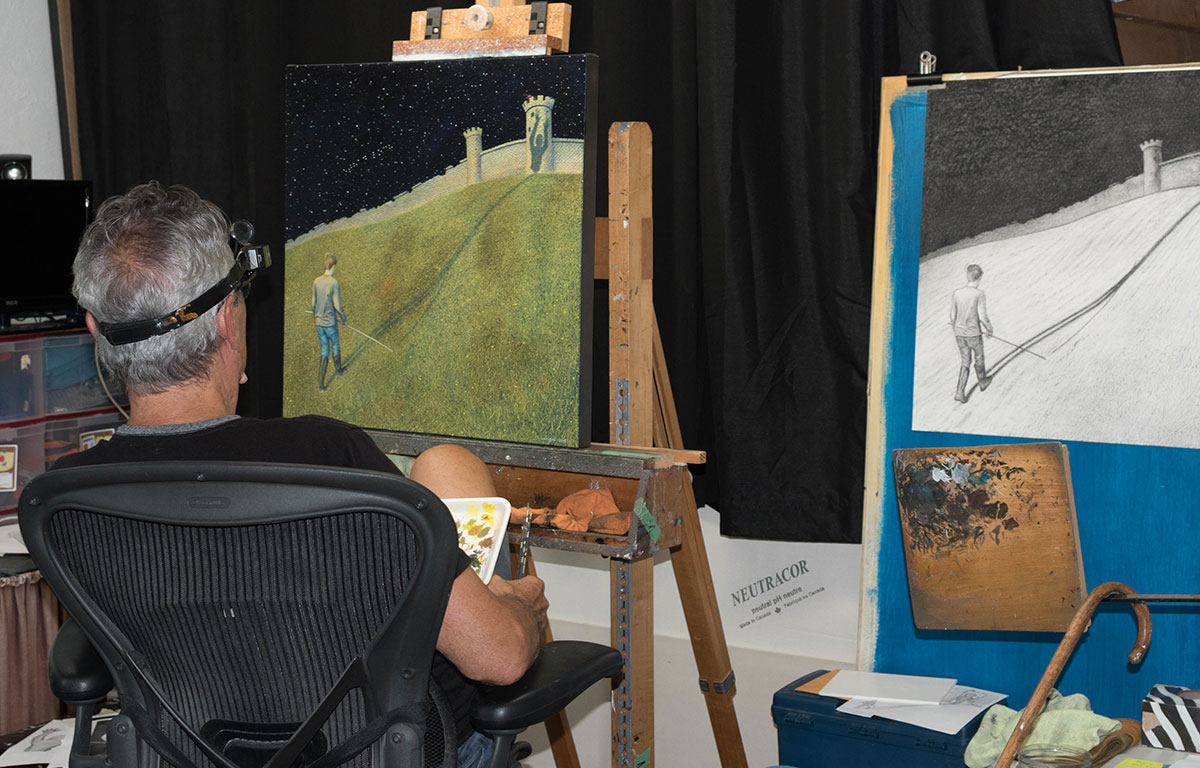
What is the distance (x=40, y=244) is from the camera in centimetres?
271

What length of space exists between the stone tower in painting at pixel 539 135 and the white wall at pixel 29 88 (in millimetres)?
1834

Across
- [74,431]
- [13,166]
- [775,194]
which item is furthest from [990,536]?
[13,166]

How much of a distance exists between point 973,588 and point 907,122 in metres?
0.71

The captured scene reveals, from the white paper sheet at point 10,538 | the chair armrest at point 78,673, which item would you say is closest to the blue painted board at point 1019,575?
the chair armrest at point 78,673

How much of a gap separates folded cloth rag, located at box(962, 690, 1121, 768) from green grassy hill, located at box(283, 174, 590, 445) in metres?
0.81

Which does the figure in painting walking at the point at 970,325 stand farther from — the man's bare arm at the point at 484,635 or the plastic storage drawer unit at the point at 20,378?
the plastic storage drawer unit at the point at 20,378

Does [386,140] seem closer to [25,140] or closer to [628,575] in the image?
[628,575]

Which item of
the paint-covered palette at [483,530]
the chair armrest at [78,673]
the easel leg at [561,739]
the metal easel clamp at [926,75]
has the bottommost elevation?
the easel leg at [561,739]

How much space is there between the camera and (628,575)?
1.97 m

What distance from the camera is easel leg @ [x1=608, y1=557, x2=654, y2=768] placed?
77.6 inches

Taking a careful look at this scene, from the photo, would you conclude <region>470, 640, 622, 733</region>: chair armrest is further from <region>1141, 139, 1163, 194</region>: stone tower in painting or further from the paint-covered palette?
<region>1141, 139, 1163, 194</region>: stone tower in painting

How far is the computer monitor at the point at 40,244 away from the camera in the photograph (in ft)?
8.69

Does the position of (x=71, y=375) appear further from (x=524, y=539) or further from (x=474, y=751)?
(x=474, y=751)

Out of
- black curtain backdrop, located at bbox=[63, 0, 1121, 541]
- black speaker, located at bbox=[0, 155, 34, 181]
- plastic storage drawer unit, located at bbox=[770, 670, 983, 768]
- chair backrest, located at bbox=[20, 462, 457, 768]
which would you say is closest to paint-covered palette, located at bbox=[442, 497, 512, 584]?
chair backrest, located at bbox=[20, 462, 457, 768]
